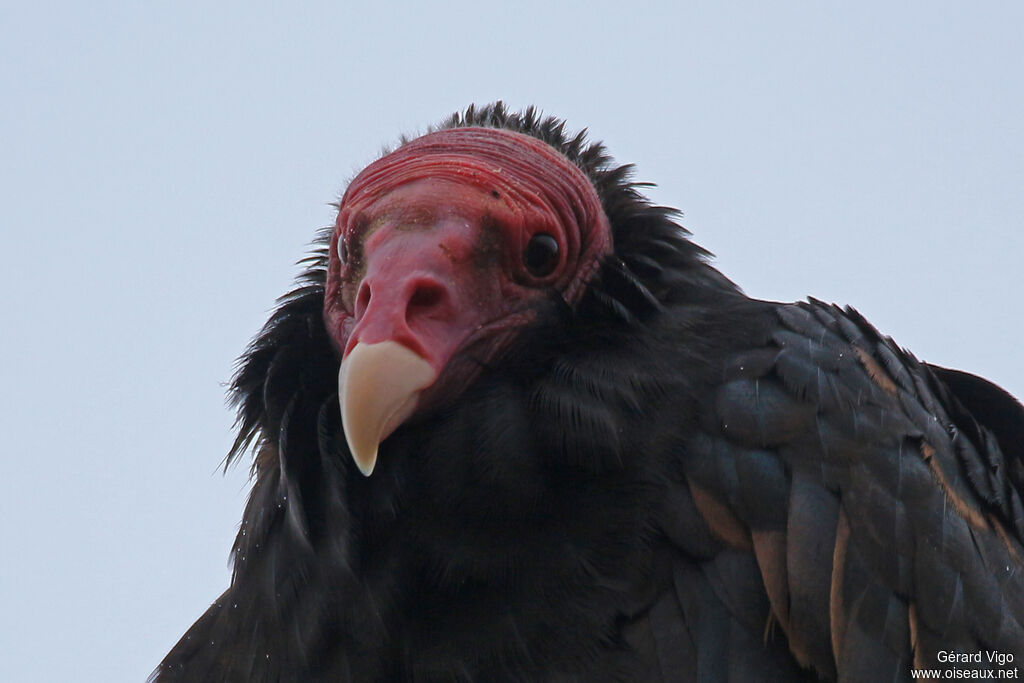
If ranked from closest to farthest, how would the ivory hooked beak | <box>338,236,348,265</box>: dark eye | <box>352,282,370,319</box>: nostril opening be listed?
the ivory hooked beak → <box>352,282,370,319</box>: nostril opening → <box>338,236,348,265</box>: dark eye

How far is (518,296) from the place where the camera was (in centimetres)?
385

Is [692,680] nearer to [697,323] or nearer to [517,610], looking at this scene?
[517,610]

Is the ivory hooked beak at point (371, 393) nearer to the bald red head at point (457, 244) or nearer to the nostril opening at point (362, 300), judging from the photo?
the bald red head at point (457, 244)

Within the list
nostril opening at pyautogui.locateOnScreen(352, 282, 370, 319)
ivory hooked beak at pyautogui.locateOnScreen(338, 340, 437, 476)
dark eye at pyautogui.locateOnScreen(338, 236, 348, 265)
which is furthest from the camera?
dark eye at pyautogui.locateOnScreen(338, 236, 348, 265)

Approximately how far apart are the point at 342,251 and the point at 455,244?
398 mm

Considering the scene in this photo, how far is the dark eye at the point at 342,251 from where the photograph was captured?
392 cm

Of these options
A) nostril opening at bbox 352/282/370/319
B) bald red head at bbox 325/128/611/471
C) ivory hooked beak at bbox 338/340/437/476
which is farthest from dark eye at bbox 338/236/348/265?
ivory hooked beak at bbox 338/340/437/476

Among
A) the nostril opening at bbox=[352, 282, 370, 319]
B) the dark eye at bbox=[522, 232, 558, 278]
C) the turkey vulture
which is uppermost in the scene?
the dark eye at bbox=[522, 232, 558, 278]

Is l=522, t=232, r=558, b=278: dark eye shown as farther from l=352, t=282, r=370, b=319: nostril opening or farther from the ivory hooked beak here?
the ivory hooked beak

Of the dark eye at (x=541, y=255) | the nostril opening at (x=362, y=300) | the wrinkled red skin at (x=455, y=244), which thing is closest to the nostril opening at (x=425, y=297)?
the wrinkled red skin at (x=455, y=244)

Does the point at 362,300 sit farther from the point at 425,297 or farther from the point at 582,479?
the point at 582,479

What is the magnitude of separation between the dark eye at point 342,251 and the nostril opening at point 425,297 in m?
0.44

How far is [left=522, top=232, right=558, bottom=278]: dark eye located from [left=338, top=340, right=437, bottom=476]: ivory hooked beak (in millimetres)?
709

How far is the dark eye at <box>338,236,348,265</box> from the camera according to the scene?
12.9 feet
